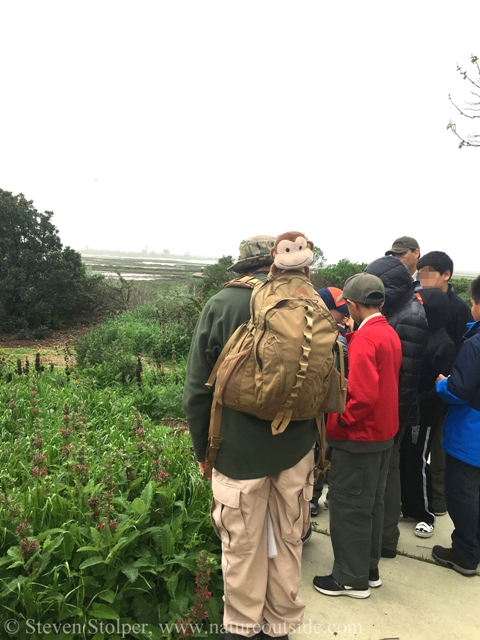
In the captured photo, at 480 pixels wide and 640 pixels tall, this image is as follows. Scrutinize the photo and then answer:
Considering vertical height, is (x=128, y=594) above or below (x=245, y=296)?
below

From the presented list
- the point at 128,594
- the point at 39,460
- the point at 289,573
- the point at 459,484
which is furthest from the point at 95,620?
the point at 459,484

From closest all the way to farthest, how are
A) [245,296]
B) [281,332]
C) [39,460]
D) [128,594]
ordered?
[281,332] < [245,296] < [128,594] < [39,460]

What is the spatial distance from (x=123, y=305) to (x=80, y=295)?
177 centimetres

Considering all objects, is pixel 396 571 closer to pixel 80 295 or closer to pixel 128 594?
pixel 128 594

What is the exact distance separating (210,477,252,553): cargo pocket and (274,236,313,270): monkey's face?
1.01 metres

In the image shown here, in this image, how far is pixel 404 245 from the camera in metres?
3.79

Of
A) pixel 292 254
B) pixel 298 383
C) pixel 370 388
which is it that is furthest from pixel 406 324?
pixel 298 383

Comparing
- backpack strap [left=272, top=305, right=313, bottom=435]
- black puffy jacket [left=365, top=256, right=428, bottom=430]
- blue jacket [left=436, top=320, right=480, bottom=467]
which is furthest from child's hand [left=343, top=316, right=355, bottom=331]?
backpack strap [left=272, top=305, right=313, bottom=435]

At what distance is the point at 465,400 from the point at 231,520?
5.41 feet

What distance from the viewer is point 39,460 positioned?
9.95 ft

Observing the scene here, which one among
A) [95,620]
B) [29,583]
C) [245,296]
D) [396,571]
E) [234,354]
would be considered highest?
[245,296]

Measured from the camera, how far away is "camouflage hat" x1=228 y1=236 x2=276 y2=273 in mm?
2223

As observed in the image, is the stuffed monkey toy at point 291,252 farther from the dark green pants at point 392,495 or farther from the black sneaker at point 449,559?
the black sneaker at point 449,559

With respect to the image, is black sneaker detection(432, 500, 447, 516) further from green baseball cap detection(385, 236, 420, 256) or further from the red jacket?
green baseball cap detection(385, 236, 420, 256)
